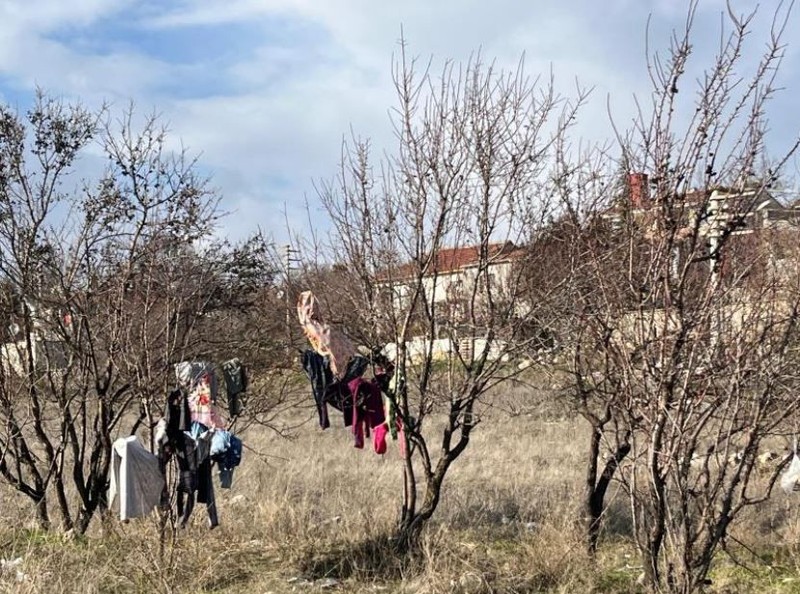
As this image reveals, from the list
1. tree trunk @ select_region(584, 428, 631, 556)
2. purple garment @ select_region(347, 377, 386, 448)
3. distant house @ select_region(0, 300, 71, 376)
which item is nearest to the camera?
purple garment @ select_region(347, 377, 386, 448)

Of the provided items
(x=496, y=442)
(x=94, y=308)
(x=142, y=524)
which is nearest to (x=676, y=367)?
(x=142, y=524)

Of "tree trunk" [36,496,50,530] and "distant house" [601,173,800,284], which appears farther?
"tree trunk" [36,496,50,530]

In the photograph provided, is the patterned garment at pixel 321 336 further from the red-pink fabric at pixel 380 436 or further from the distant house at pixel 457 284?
the red-pink fabric at pixel 380 436

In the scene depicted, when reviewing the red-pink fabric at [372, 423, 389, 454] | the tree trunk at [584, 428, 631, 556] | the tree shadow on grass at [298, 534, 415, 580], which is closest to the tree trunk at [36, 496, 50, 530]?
the tree shadow on grass at [298, 534, 415, 580]

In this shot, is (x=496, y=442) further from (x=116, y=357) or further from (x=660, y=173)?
(x=660, y=173)

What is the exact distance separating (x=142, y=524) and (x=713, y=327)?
12.8 feet

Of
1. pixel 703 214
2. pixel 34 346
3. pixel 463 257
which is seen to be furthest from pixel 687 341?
pixel 34 346

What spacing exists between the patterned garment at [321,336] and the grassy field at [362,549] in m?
1.31

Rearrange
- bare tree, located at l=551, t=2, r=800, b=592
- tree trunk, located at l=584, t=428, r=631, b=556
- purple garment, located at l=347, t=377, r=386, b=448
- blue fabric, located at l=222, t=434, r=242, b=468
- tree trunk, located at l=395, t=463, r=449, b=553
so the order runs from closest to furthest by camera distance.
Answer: bare tree, located at l=551, t=2, r=800, b=592 < blue fabric, located at l=222, t=434, r=242, b=468 < tree trunk, located at l=395, t=463, r=449, b=553 < purple garment, located at l=347, t=377, r=386, b=448 < tree trunk, located at l=584, t=428, r=631, b=556

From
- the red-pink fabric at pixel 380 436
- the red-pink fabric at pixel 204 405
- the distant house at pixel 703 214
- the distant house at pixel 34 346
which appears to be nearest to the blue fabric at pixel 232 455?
the red-pink fabric at pixel 204 405

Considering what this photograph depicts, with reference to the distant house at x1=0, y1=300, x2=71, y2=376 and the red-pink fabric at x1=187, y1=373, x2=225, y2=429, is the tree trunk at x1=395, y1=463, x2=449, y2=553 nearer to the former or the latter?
the red-pink fabric at x1=187, y1=373, x2=225, y2=429

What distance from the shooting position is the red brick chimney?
425 cm

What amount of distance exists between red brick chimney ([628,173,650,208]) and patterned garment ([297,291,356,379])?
93.9 inches

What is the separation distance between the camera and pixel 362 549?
235 inches
